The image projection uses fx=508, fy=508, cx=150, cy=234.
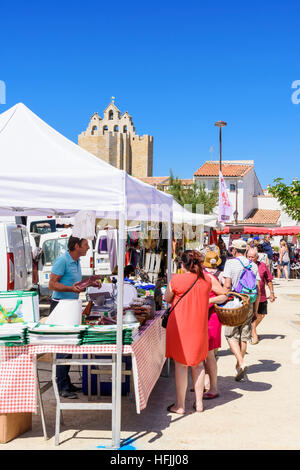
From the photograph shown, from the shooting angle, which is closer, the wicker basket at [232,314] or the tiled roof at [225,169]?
the wicker basket at [232,314]

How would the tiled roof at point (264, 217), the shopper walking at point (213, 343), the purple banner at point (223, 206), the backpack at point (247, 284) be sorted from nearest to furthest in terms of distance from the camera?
the shopper walking at point (213, 343) < the backpack at point (247, 284) < the purple banner at point (223, 206) < the tiled roof at point (264, 217)

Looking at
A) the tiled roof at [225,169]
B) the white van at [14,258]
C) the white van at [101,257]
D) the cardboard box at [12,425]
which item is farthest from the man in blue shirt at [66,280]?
the tiled roof at [225,169]

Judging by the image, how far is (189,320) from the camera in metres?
4.96

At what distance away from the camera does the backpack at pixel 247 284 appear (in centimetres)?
674

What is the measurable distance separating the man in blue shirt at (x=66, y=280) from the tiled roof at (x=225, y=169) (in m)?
52.2

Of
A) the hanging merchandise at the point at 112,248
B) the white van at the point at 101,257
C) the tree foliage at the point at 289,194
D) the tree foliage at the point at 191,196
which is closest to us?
the tree foliage at the point at 289,194

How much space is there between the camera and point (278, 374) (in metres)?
6.86

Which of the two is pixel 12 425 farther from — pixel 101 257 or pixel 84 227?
pixel 101 257

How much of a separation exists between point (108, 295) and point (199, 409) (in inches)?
67.9

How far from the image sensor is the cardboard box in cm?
421

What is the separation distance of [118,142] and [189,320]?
112m

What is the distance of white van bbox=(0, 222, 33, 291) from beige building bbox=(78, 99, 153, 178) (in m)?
102

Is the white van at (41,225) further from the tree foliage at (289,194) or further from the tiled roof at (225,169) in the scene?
the tiled roof at (225,169)

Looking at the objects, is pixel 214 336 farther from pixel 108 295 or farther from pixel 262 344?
pixel 262 344
